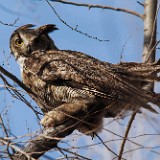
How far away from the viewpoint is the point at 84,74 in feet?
14.4

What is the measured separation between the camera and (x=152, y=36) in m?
4.21

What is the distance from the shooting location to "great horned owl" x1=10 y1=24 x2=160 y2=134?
13.7ft

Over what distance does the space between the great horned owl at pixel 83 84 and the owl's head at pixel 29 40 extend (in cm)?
27

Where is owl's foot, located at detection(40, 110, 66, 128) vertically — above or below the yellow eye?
below

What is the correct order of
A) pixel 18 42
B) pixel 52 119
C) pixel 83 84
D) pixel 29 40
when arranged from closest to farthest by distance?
1. pixel 52 119
2. pixel 83 84
3. pixel 29 40
4. pixel 18 42

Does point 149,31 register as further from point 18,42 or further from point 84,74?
point 18,42

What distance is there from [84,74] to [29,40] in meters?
0.96

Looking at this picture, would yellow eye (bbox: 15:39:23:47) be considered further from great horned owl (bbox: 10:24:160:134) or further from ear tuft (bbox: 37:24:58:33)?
great horned owl (bbox: 10:24:160:134)

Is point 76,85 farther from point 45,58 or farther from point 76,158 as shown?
point 76,158

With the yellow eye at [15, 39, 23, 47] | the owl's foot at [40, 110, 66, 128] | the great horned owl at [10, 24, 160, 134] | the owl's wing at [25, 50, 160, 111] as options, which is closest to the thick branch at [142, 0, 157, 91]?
the great horned owl at [10, 24, 160, 134]

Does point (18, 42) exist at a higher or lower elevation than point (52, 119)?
higher

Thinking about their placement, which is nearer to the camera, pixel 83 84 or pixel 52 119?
pixel 52 119

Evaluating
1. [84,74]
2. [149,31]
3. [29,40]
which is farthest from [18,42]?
[149,31]

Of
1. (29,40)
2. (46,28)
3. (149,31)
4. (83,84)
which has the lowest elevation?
(83,84)
